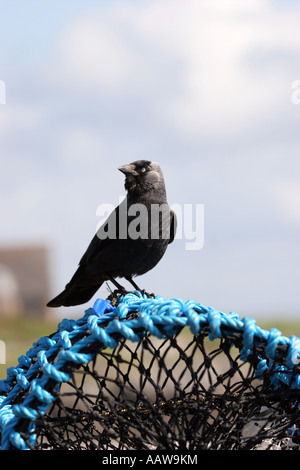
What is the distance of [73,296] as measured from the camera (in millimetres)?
3582

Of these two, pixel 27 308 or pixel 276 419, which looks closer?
pixel 276 419

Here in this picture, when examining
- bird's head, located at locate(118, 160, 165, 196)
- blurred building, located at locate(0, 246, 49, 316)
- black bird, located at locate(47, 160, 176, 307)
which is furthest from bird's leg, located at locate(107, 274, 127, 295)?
blurred building, located at locate(0, 246, 49, 316)

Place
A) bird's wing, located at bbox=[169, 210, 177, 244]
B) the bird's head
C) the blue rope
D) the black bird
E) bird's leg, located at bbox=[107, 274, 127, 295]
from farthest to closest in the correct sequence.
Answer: bird's wing, located at bbox=[169, 210, 177, 244] → the bird's head → the black bird → bird's leg, located at bbox=[107, 274, 127, 295] → the blue rope

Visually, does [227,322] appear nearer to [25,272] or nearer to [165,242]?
[165,242]

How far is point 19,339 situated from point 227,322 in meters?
9.70

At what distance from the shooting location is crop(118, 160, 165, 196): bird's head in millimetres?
3426

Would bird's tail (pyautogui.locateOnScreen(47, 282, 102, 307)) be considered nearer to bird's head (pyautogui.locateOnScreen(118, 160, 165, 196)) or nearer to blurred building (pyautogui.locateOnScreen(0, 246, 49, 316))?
bird's head (pyautogui.locateOnScreen(118, 160, 165, 196))

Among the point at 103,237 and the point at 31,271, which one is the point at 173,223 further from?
the point at 31,271

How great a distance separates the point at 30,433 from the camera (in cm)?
194

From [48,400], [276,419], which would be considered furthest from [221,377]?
[48,400]

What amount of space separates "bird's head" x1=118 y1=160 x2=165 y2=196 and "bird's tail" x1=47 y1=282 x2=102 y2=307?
61 cm
